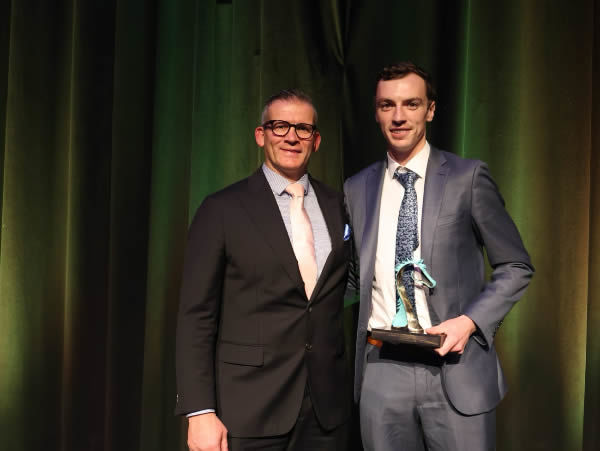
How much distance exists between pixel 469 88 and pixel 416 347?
113 centimetres

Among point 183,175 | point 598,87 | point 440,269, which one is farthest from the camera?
point 183,175

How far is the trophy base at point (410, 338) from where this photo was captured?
4.28 feet

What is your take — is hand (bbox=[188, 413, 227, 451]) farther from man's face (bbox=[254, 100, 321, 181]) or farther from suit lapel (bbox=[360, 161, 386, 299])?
man's face (bbox=[254, 100, 321, 181])

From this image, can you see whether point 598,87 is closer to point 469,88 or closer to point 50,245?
point 469,88

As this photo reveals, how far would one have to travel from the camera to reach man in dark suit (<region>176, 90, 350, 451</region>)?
1.44 meters

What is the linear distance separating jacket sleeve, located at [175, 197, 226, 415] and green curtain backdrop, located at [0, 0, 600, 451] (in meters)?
0.83

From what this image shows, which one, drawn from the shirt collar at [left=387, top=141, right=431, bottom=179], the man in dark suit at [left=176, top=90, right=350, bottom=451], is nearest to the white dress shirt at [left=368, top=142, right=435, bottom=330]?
the shirt collar at [left=387, top=141, right=431, bottom=179]

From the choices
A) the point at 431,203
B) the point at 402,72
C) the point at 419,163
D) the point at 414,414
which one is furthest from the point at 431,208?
the point at 414,414

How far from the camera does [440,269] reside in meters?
1.43

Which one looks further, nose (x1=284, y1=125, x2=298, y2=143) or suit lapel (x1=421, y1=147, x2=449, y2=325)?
nose (x1=284, y1=125, x2=298, y2=143)

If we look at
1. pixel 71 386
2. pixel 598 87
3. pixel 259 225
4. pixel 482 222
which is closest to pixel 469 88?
pixel 598 87

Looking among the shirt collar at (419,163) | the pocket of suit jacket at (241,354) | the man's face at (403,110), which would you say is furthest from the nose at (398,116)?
the pocket of suit jacket at (241,354)

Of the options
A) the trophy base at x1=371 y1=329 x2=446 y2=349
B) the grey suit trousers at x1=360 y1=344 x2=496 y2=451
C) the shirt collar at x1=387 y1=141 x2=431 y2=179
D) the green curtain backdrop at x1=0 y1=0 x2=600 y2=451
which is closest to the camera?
the trophy base at x1=371 y1=329 x2=446 y2=349

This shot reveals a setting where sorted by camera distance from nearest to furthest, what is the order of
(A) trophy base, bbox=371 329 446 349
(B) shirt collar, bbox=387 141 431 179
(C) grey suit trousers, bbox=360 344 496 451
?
(A) trophy base, bbox=371 329 446 349 → (C) grey suit trousers, bbox=360 344 496 451 → (B) shirt collar, bbox=387 141 431 179
